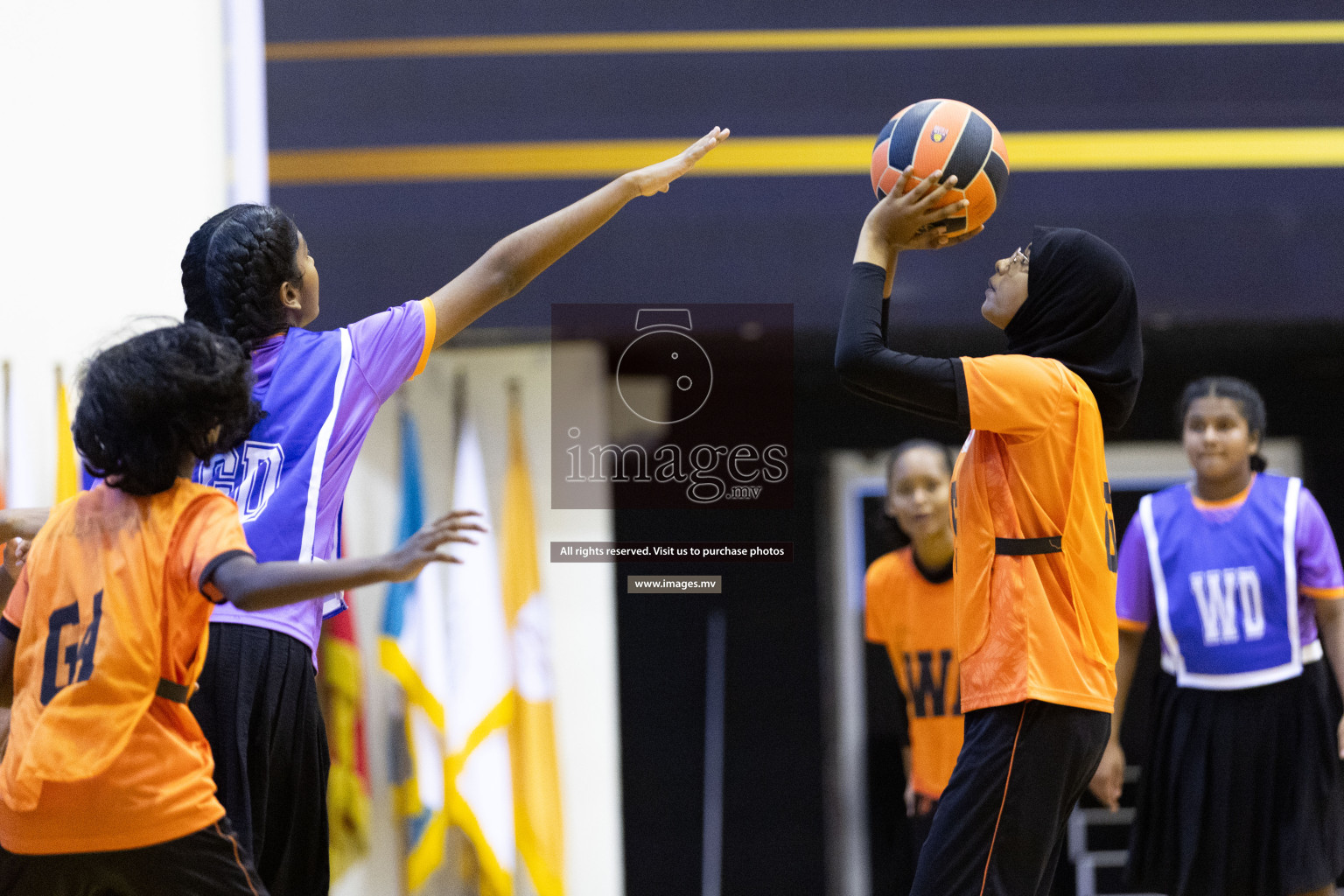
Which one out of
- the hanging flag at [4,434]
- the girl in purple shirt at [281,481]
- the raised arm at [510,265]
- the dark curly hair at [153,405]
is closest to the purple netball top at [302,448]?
the girl in purple shirt at [281,481]

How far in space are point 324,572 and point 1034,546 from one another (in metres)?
1.36

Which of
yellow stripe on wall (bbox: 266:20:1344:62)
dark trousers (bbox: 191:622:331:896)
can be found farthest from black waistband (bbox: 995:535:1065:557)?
yellow stripe on wall (bbox: 266:20:1344:62)

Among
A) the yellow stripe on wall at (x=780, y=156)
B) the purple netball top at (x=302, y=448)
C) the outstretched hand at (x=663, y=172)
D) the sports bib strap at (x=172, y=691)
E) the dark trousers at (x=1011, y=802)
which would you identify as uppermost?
the yellow stripe on wall at (x=780, y=156)

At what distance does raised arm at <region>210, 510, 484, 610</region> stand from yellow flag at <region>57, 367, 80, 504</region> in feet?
8.77

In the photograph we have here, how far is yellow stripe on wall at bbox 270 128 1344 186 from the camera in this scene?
4.19 meters

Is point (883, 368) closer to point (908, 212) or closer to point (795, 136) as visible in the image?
point (908, 212)

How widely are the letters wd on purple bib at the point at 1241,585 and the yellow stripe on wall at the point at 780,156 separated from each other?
1191mm

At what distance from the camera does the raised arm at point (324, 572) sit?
1764mm

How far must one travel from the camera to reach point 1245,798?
3.55 m

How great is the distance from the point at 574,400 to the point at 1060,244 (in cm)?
207

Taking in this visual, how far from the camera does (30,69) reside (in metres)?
4.20

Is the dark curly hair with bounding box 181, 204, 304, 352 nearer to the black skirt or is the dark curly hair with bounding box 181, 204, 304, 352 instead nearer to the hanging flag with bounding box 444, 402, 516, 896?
the hanging flag with bounding box 444, 402, 516, 896

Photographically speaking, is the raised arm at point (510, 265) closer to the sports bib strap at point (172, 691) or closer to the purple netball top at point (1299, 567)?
the sports bib strap at point (172, 691)

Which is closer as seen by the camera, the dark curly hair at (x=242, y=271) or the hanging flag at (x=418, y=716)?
the dark curly hair at (x=242, y=271)
